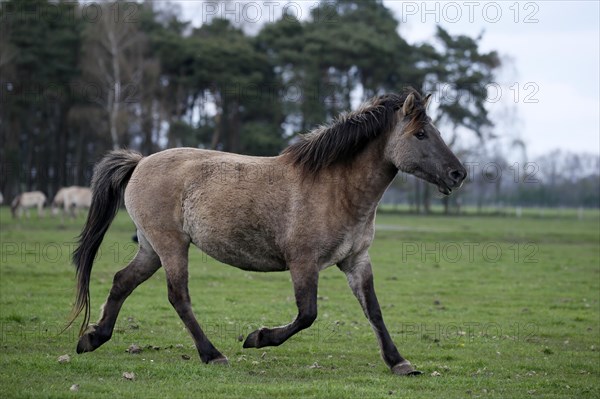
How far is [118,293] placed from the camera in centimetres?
900

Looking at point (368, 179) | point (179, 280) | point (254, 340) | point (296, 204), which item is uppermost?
point (368, 179)

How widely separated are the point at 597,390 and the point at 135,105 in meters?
49.6

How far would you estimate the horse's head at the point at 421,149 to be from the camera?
820 cm

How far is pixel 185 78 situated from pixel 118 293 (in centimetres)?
4583

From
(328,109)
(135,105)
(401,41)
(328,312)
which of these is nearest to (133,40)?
(135,105)

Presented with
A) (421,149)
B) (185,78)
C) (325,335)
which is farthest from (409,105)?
(185,78)

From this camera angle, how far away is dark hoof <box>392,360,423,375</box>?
26.8ft

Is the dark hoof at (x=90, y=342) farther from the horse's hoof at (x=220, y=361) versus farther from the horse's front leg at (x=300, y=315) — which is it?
the horse's front leg at (x=300, y=315)

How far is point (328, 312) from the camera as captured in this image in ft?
43.3

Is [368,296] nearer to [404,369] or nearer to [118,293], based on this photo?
[404,369]

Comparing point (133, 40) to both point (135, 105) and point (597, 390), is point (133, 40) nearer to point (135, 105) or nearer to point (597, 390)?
point (135, 105)

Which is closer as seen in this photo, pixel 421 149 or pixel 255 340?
pixel 255 340

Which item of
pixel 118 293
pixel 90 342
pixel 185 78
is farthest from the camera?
pixel 185 78

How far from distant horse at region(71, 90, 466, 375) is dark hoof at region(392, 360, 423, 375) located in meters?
0.01
